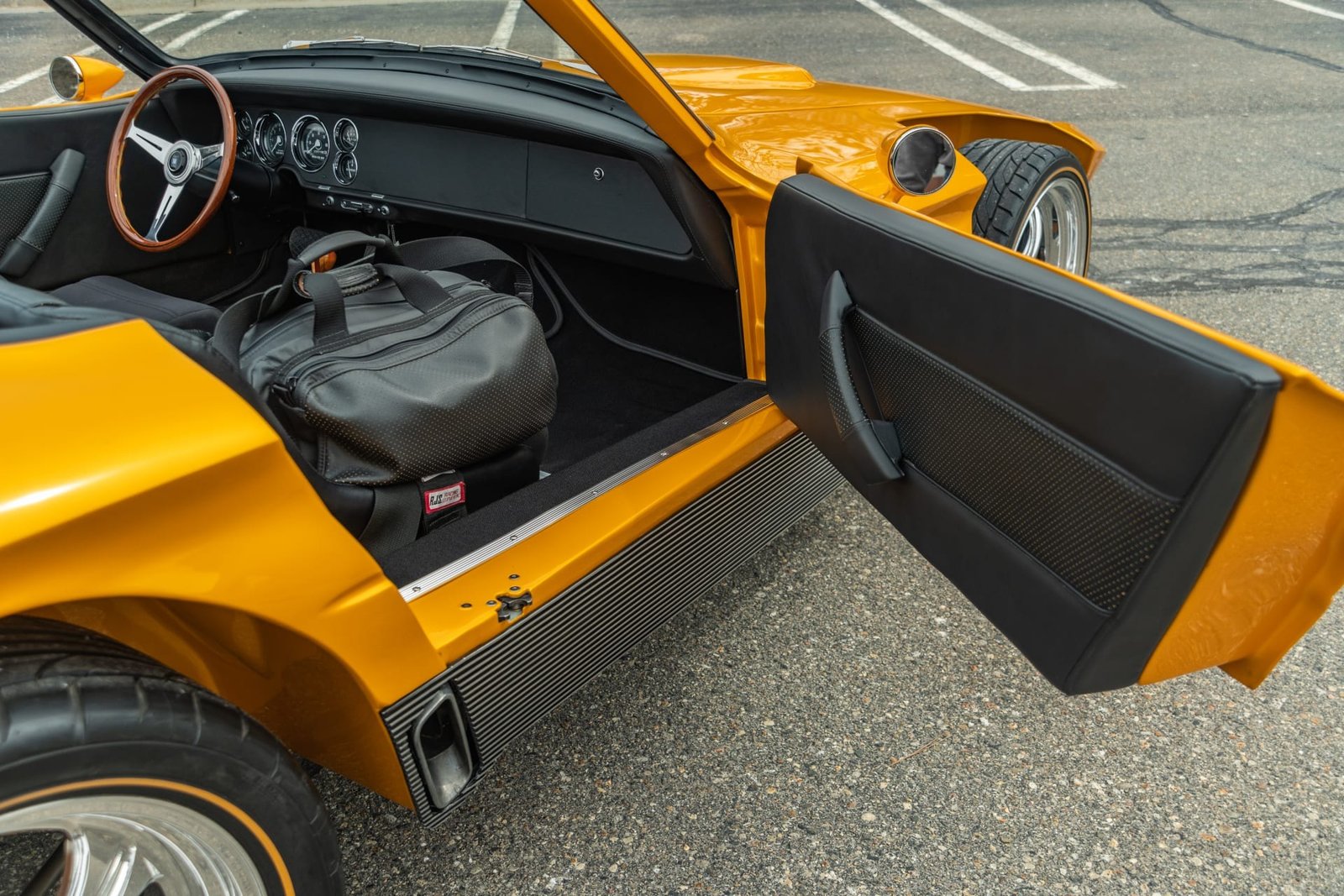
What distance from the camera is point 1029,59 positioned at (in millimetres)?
7352

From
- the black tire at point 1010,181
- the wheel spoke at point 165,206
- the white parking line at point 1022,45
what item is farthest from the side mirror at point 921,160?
the white parking line at point 1022,45

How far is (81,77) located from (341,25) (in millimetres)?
6721

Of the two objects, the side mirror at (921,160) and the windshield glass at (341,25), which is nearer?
the side mirror at (921,160)

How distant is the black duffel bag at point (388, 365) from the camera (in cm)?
154

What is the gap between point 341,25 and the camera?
8562 millimetres

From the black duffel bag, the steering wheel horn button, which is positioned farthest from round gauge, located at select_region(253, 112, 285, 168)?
the black duffel bag

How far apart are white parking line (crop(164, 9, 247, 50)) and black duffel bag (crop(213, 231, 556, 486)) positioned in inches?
274

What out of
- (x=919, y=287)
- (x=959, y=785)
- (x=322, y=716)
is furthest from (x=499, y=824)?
(x=919, y=287)

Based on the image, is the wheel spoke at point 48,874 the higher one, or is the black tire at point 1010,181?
the black tire at point 1010,181

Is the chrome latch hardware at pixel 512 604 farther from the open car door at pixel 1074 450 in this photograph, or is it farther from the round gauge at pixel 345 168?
the round gauge at pixel 345 168

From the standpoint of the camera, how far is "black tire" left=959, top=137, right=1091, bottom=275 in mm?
2438

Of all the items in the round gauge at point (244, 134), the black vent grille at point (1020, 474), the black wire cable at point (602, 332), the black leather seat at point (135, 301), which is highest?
the round gauge at point (244, 134)

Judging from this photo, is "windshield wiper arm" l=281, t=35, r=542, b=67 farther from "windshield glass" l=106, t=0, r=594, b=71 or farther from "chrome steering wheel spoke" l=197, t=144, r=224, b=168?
"windshield glass" l=106, t=0, r=594, b=71

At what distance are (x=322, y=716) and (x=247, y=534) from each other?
15.7 inches
